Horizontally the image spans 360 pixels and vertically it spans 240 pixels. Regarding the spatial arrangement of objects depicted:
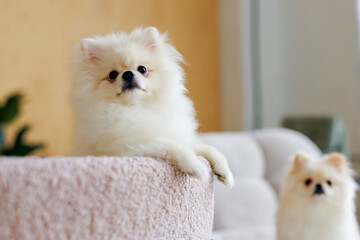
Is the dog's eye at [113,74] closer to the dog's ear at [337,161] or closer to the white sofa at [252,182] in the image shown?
the dog's ear at [337,161]

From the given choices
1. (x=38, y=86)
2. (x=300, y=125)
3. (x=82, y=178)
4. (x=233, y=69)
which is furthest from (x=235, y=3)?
(x=82, y=178)

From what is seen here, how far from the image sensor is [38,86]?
3.34 metres

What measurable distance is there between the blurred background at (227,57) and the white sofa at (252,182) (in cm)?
54

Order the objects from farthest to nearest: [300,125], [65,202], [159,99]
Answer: [300,125]
[159,99]
[65,202]

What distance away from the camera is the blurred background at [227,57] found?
10.7ft

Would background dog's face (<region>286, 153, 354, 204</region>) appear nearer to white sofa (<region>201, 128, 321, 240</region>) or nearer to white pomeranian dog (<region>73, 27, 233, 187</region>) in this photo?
white pomeranian dog (<region>73, 27, 233, 187</region>)

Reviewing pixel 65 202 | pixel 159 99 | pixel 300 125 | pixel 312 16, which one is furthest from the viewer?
pixel 312 16

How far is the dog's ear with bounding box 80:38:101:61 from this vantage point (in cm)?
67

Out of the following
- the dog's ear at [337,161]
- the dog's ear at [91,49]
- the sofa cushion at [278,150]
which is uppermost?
the dog's ear at [91,49]

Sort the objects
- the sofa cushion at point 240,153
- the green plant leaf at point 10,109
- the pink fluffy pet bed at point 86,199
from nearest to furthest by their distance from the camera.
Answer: the pink fluffy pet bed at point 86,199
the sofa cushion at point 240,153
the green plant leaf at point 10,109

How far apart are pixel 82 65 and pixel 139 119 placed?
15 centimetres

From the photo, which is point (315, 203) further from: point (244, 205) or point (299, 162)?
point (244, 205)

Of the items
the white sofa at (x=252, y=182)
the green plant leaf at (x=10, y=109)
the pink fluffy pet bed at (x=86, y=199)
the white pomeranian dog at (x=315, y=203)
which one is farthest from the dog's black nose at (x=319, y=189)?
the green plant leaf at (x=10, y=109)

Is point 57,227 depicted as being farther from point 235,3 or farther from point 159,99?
point 235,3
